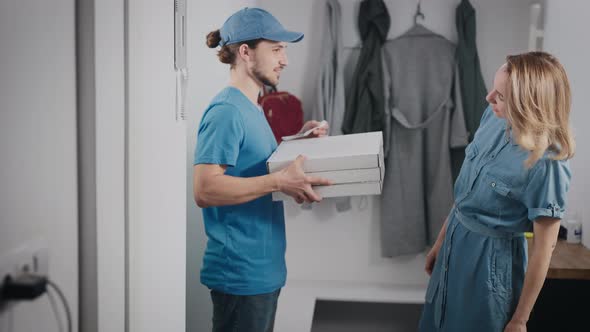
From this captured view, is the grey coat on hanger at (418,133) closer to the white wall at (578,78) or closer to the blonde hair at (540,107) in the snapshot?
the white wall at (578,78)

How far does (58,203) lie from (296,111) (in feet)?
7.34

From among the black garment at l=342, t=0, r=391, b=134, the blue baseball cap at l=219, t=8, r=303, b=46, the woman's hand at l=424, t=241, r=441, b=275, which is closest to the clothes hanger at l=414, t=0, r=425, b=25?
the black garment at l=342, t=0, r=391, b=134

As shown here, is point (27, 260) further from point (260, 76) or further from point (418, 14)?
point (418, 14)

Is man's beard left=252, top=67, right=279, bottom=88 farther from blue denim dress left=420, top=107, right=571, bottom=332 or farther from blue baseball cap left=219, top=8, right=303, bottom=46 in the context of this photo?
blue denim dress left=420, top=107, right=571, bottom=332

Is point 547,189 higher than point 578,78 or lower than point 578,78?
lower

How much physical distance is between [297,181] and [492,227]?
2.11 feet

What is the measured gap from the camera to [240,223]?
155 centimetres

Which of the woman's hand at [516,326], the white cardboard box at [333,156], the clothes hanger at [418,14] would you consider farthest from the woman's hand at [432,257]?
the clothes hanger at [418,14]

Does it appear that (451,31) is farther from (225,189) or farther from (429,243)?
(225,189)

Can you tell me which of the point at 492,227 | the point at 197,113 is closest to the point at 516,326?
the point at 492,227

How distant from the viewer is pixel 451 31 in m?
3.17

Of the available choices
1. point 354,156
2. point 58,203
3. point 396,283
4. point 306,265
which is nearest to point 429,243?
point 396,283

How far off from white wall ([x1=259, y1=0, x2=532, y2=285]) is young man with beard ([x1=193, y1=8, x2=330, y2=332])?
1.63 meters

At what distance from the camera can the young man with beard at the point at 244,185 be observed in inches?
57.5
